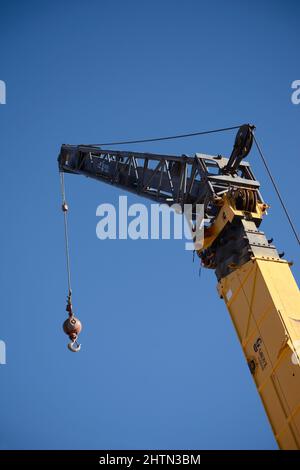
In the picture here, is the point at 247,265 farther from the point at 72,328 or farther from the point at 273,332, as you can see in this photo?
the point at 72,328

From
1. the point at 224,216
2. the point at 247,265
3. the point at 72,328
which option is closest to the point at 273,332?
the point at 247,265

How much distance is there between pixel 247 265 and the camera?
11.6m

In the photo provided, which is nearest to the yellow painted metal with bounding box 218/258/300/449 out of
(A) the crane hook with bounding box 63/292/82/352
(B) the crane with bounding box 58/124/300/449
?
(B) the crane with bounding box 58/124/300/449

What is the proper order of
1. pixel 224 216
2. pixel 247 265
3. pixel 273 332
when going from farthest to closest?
pixel 224 216, pixel 247 265, pixel 273 332

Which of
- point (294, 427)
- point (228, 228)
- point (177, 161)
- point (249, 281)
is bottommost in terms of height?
point (294, 427)

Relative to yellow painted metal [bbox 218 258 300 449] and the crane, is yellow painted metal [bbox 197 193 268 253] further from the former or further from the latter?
yellow painted metal [bbox 218 258 300 449]

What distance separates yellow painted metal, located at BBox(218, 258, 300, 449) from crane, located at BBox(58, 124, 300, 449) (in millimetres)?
16

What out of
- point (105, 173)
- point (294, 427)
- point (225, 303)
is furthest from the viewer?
point (105, 173)

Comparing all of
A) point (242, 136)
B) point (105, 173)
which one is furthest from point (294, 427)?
point (105, 173)

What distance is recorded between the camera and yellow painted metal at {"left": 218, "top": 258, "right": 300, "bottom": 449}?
33.8 ft

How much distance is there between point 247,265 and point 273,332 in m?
1.43

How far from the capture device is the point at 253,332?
1130 cm

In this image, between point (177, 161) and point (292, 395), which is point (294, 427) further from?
point (177, 161)
